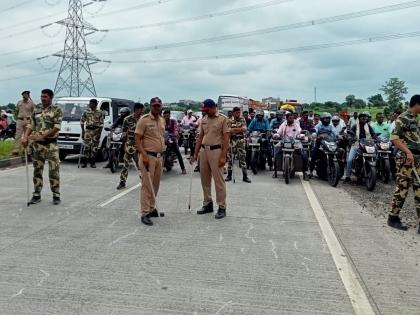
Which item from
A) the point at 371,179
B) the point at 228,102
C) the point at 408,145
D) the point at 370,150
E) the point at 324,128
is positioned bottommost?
the point at 371,179

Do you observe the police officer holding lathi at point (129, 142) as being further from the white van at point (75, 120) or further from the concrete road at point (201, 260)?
the white van at point (75, 120)

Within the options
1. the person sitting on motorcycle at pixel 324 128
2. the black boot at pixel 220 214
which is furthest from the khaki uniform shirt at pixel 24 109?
the black boot at pixel 220 214

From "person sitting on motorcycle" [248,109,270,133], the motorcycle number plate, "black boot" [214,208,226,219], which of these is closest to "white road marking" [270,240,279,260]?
"black boot" [214,208,226,219]

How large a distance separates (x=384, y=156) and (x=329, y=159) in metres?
1.30

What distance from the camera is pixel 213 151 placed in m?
7.89

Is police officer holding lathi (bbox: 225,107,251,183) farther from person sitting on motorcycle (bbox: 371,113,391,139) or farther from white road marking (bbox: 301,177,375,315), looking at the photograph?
white road marking (bbox: 301,177,375,315)

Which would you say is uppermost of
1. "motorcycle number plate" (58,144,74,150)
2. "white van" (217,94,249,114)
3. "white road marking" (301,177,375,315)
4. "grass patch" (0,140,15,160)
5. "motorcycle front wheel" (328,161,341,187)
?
"white van" (217,94,249,114)

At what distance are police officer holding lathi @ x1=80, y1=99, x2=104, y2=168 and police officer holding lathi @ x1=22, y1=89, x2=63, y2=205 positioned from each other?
18.0ft

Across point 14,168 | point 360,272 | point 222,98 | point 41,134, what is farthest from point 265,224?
point 222,98

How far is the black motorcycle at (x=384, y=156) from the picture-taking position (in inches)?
466

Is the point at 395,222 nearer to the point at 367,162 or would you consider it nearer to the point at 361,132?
the point at 367,162

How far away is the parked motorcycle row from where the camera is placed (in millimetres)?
11445

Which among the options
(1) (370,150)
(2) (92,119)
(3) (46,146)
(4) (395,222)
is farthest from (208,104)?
(2) (92,119)

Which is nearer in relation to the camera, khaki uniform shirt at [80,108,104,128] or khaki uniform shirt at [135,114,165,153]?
khaki uniform shirt at [135,114,165,153]
